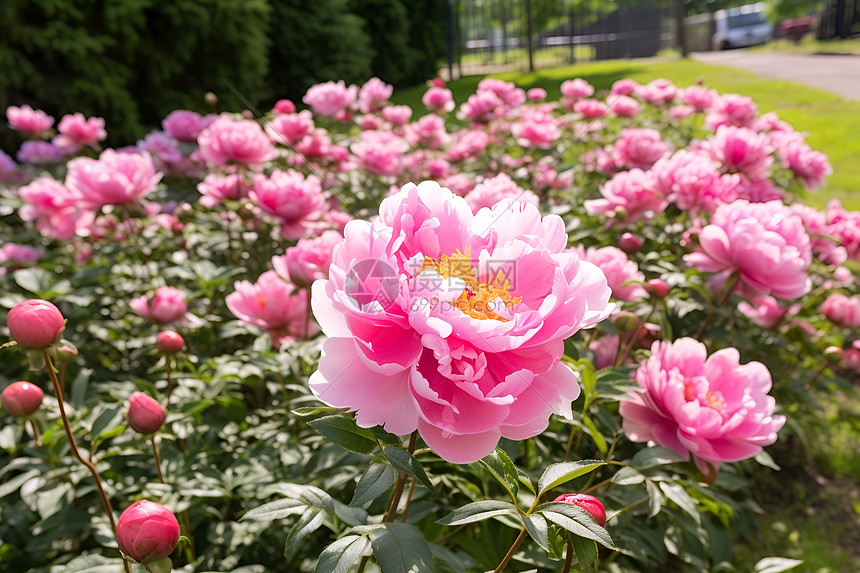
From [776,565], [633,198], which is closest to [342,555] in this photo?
[776,565]

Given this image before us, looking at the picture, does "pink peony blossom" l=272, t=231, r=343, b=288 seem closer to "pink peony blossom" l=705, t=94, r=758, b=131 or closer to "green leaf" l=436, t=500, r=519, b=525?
"green leaf" l=436, t=500, r=519, b=525

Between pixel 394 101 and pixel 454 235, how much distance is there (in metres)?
10.7

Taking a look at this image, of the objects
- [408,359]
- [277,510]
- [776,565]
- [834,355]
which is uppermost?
[408,359]

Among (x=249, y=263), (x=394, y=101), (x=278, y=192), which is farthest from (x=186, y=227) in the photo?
(x=394, y=101)

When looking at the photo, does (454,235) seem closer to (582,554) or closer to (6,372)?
(582,554)

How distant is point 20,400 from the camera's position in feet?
3.09

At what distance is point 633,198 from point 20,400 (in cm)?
145

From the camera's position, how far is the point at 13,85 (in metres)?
5.59

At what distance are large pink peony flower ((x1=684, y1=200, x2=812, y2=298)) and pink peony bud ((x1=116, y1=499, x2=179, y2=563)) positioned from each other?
109cm

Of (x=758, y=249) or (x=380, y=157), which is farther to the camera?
(x=380, y=157)

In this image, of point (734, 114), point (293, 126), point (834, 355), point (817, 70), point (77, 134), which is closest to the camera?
point (834, 355)

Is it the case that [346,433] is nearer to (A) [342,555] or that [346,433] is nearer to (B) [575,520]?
(A) [342,555]

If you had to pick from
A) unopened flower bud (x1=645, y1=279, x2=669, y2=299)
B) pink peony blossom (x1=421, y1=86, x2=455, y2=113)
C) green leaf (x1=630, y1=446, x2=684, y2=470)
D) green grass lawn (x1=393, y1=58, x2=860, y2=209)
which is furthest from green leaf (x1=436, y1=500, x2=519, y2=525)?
green grass lawn (x1=393, y1=58, x2=860, y2=209)

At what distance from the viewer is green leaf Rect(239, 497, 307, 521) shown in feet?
2.36
